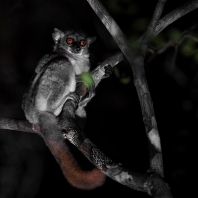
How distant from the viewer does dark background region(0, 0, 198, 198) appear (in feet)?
22.3

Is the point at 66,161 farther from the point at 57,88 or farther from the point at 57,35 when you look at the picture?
the point at 57,35

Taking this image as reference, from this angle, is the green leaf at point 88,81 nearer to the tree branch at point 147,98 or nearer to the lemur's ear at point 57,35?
the tree branch at point 147,98

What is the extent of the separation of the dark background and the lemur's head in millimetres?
989

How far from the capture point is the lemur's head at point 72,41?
4.81 metres

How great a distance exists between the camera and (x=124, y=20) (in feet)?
22.6

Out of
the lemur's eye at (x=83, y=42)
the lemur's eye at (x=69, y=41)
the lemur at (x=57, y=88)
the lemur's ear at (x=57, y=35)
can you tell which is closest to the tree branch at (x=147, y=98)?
the lemur at (x=57, y=88)

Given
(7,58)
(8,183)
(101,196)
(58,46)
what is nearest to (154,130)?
(58,46)

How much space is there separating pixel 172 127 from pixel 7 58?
12.4ft

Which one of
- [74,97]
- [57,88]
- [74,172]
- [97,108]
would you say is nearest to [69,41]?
[57,88]

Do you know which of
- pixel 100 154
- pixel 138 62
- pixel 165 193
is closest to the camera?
pixel 165 193

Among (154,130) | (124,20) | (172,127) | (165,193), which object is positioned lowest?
(165,193)

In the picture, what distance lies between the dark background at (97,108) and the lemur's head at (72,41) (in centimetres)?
99

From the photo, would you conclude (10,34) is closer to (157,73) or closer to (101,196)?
(157,73)

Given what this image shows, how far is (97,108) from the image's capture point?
8.20 m
